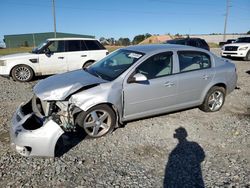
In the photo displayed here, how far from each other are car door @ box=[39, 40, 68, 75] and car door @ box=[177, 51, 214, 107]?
5698 millimetres

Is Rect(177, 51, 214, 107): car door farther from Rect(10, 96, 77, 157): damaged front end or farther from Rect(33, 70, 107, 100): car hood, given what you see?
Rect(10, 96, 77, 157): damaged front end

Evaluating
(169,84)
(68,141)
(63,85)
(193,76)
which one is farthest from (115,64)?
(68,141)

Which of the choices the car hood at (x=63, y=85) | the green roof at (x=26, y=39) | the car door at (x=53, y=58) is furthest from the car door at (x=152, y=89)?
the green roof at (x=26, y=39)

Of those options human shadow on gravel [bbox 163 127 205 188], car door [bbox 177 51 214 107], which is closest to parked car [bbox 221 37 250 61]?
car door [bbox 177 51 214 107]

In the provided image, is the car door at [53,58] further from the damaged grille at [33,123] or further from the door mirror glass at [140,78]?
the door mirror glass at [140,78]

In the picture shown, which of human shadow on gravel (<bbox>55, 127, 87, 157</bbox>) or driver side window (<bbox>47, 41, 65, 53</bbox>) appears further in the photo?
driver side window (<bbox>47, 41, 65, 53</bbox>)

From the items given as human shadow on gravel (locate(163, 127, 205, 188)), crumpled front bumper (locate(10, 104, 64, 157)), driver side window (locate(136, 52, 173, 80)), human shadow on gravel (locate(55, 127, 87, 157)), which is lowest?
human shadow on gravel (locate(163, 127, 205, 188))

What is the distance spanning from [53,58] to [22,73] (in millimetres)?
1269

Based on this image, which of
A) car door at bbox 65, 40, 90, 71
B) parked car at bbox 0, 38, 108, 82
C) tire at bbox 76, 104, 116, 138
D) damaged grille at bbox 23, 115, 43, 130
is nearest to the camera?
damaged grille at bbox 23, 115, 43, 130

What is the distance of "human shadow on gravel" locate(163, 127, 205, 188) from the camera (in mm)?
3117

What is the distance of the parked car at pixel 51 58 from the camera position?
8820 mm

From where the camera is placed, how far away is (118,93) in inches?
166

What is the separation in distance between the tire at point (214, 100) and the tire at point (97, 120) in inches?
92.5

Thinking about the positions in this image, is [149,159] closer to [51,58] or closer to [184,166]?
[184,166]
